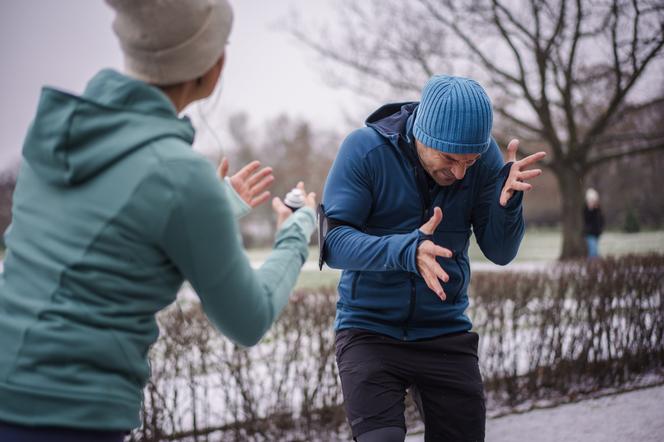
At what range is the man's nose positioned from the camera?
7.47 ft

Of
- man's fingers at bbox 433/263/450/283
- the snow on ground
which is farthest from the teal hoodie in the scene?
the snow on ground

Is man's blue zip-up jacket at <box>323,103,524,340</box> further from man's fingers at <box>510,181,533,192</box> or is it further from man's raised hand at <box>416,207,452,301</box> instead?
man's raised hand at <box>416,207,452,301</box>

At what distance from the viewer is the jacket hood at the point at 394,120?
95.7 inches

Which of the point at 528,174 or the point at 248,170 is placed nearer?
the point at 248,170

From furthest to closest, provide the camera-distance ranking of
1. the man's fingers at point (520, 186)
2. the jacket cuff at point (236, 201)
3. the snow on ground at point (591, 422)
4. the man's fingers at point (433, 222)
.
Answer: the snow on ground at point (591, 422)
the man's fingers at point (520, 186)
the man's fingers at point (433, 222)
the jacket cuff at point (236, 201)

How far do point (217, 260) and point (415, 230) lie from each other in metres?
1.06

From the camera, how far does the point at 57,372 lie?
1.23 meters

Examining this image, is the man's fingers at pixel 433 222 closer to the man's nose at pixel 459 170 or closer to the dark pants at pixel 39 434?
the man's nose at pixel 459 170

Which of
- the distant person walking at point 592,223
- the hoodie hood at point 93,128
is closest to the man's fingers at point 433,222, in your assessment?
the hoodie hood at point 93,128

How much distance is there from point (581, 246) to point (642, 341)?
35.7 feet

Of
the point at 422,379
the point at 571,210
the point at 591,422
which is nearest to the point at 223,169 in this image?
the point at 422,379

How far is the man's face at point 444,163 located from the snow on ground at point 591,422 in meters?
2.63

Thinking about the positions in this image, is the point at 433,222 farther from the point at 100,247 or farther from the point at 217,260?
the point at 100,247

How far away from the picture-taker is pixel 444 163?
2305 mm
